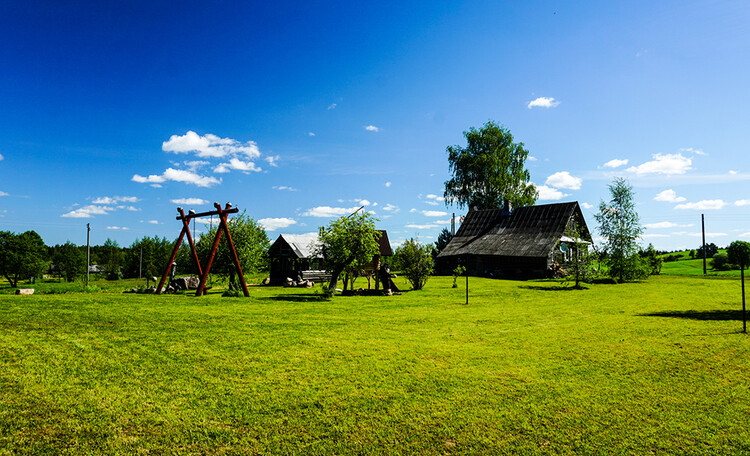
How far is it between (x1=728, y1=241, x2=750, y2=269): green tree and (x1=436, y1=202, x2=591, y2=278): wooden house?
23.6m

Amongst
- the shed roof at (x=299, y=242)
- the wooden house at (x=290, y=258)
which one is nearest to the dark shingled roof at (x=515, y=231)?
the shed roof at (x=299, y=242)

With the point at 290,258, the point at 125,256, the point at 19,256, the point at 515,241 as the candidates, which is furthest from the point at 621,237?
the point at 125,256

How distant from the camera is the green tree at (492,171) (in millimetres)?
50156

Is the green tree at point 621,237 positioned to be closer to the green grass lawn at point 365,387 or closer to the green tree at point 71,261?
the green grass lawn at point 365,387

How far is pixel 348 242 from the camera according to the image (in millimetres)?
21594

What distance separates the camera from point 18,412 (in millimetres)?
5289

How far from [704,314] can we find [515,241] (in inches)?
1006

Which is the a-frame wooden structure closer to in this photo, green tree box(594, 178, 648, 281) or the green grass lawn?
the green grass lawn

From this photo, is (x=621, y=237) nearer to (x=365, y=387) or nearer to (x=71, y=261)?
(x=365, y=387)

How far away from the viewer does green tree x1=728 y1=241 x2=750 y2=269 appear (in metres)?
12.1

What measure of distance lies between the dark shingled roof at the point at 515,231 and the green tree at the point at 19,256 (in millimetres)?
57765

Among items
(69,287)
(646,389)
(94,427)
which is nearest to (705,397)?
(646,389)

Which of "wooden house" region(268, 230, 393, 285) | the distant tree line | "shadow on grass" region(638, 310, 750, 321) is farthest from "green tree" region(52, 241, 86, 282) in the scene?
"shadow on grass" region(638, 310, 750, 321)

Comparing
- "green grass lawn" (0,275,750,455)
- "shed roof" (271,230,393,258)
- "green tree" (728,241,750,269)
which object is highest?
"shed roof" (271,230,393,258)
